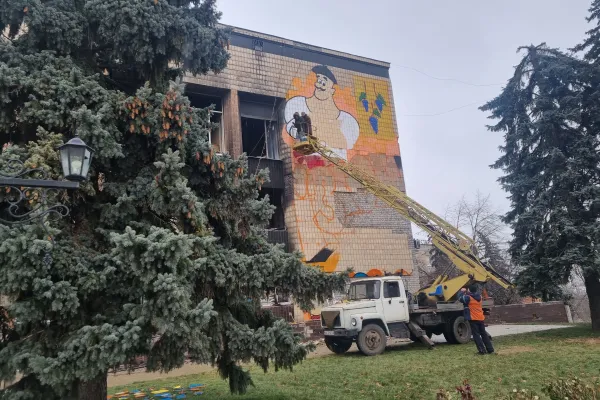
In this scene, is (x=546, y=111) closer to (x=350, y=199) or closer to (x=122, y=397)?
(x=350, y=199)

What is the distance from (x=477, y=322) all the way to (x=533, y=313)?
36.8 ft

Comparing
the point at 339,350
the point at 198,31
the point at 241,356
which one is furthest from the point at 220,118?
the point at 241,356

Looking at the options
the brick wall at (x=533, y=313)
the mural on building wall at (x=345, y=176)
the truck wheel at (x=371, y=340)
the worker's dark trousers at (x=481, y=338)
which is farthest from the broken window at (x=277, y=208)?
the brick wall at (x=533, y=313)

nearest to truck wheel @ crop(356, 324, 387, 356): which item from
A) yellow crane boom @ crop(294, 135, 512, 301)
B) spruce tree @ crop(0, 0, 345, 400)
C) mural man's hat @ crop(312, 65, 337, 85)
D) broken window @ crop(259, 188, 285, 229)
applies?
yellow crane boom @ crop(294, 135, 512, 301)

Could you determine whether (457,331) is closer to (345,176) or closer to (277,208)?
(345,176)

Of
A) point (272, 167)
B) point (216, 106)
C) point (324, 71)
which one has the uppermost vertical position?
point (324, 71)

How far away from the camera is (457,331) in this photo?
540 inches

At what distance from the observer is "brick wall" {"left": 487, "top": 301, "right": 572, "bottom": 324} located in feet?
64.0

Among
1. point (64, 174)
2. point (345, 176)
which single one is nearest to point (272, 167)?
point (345, 176)

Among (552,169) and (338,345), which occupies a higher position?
(552,169)

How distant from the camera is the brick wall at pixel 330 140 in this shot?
17.0 meters

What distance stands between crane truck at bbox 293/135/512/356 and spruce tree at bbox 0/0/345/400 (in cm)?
613

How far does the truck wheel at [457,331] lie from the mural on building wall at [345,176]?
14.2ft

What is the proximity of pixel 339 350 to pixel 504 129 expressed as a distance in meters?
8.94
